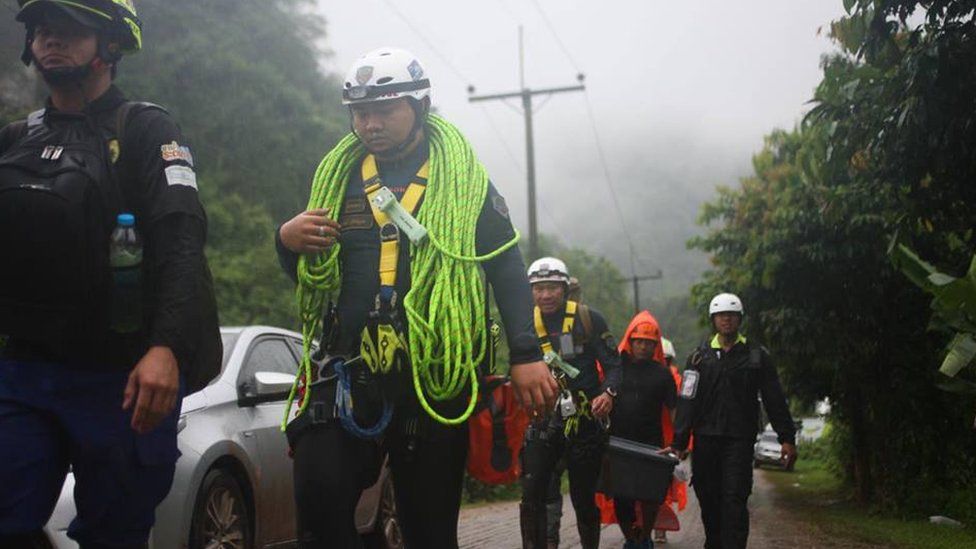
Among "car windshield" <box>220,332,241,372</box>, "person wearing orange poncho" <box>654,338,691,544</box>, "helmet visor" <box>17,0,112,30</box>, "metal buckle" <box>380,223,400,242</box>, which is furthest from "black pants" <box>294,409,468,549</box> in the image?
"person wearing orange poncho" <box>654,338,691,544</box>

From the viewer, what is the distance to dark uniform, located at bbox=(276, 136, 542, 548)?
3611 millimetres

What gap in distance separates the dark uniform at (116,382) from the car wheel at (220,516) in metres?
3.22

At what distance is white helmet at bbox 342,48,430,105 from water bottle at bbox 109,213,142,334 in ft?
3.46

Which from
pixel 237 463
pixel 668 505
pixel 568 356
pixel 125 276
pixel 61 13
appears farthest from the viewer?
pixel 668 505

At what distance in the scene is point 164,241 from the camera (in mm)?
3158

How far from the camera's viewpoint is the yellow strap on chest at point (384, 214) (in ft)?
12.7

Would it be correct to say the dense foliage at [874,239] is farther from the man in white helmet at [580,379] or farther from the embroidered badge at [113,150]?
the embroidered badge at [113,150]

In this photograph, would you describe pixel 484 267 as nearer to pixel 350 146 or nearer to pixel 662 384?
pixel 350 146

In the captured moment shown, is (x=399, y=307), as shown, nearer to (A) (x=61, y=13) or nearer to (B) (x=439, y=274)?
(B) (x=439, y=274)

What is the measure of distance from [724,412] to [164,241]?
6.21 m

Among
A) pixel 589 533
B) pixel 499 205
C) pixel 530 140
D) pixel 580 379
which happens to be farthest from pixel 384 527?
pixel 530 140

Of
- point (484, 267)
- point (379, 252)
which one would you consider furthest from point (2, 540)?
point (484, 267)

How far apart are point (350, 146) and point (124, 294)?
124 centimetres

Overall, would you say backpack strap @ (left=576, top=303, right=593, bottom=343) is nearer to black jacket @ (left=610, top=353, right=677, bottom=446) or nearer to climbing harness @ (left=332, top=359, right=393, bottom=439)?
black jacket @ (left=610, top=353, right=677, bottom=446)
